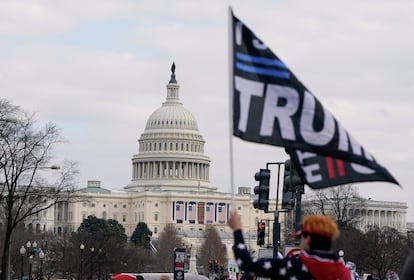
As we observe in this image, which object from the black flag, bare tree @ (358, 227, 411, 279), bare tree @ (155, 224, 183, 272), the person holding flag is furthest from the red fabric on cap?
bare tree @ (155, 224, 183, 272)

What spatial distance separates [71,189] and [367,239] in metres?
29.5

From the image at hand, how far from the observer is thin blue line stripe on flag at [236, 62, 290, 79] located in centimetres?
1008

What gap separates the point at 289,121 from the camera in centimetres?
1000

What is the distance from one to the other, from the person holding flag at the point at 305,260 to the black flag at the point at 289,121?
→ 81cm

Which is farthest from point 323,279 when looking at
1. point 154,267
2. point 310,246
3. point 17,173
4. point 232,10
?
point 154,267

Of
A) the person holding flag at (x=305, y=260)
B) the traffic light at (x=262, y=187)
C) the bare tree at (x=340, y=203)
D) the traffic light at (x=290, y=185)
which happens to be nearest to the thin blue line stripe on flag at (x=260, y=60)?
the person holding flag at (x=305, y=260)

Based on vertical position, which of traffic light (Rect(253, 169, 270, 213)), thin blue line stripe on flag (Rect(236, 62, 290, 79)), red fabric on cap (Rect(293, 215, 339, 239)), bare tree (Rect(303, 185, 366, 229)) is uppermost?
bare tree (Rect(303, 185, 366, 229))

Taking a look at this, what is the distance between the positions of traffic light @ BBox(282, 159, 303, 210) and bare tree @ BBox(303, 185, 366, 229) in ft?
290

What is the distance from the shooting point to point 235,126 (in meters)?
9.97

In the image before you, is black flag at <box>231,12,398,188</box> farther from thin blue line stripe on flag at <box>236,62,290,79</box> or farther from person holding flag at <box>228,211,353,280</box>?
person holding flag at <box>228,211,353,280</box>

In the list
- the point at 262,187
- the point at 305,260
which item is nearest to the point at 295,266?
the point at 305,260

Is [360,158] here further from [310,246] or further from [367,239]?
[367,239]

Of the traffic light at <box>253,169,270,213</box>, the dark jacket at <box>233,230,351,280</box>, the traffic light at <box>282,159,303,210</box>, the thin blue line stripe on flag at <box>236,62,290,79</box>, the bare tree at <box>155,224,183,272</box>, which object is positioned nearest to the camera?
the dark jacket at <box>233,230,351,280</box>

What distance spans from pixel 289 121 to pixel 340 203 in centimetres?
11930
